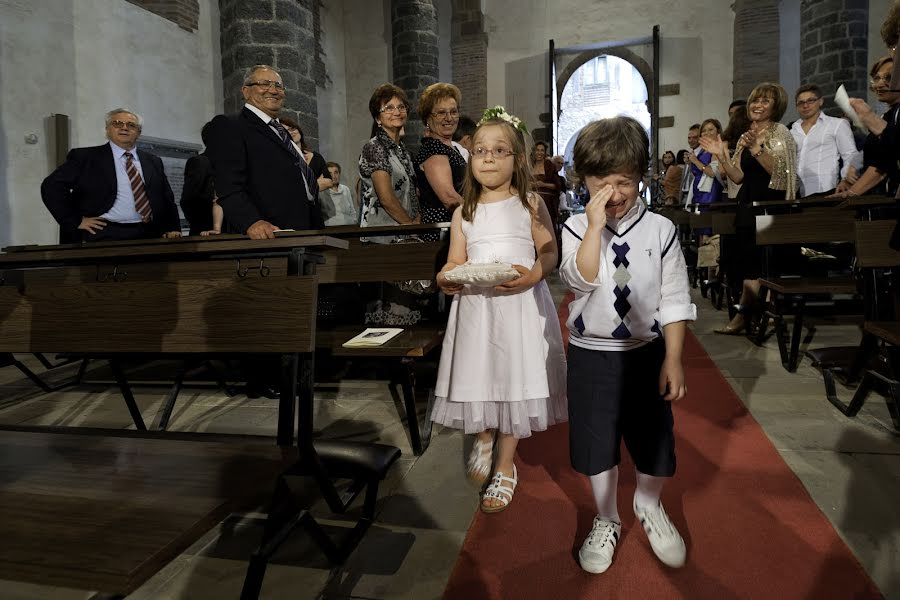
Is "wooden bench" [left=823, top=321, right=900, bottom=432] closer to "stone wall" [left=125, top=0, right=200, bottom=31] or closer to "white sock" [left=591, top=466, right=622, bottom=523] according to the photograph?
"white sock" [left=591, top=466, right=622, bottom=523]

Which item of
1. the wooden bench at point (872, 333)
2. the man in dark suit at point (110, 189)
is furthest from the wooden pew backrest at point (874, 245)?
the man in dark suit at point (110, 189)

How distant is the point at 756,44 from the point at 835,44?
512cm

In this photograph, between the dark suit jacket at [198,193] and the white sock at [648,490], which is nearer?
the white sock at [648,490]

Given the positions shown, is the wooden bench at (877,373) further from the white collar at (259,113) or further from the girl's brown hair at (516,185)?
the white collar at (259,113)

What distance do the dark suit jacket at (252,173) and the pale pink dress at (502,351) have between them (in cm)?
151

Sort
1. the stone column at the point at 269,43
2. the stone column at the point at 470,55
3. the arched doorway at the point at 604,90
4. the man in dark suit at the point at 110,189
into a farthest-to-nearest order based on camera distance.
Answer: the arched doorway at the point at 604,90, the stone column at the point at 470,55, the stone column at the point at 269,43, the man in dark suit at the point at 110,189

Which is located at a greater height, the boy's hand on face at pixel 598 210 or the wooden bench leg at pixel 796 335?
the boy's hand on face at pixel 598 210

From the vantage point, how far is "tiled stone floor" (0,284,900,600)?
1877 mm

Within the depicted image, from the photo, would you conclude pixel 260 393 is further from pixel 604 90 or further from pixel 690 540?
pixel 604 90

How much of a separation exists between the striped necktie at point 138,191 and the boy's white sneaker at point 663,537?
4621 mm

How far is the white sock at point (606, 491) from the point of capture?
188 centimetres

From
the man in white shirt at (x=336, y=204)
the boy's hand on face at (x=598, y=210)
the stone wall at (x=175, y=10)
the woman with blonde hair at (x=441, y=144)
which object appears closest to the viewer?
the boy's hand on face at (x=598, y=210)

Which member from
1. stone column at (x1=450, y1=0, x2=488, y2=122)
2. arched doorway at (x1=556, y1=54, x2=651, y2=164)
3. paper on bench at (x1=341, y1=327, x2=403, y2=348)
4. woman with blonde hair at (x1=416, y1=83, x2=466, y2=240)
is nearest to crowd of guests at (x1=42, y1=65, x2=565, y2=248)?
woman with blonde hair at (x1=416, y1=83, x2=466, y2=240)

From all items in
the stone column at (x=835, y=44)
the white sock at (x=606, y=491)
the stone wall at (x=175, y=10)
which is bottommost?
the white sock at (x=606, y=491)
